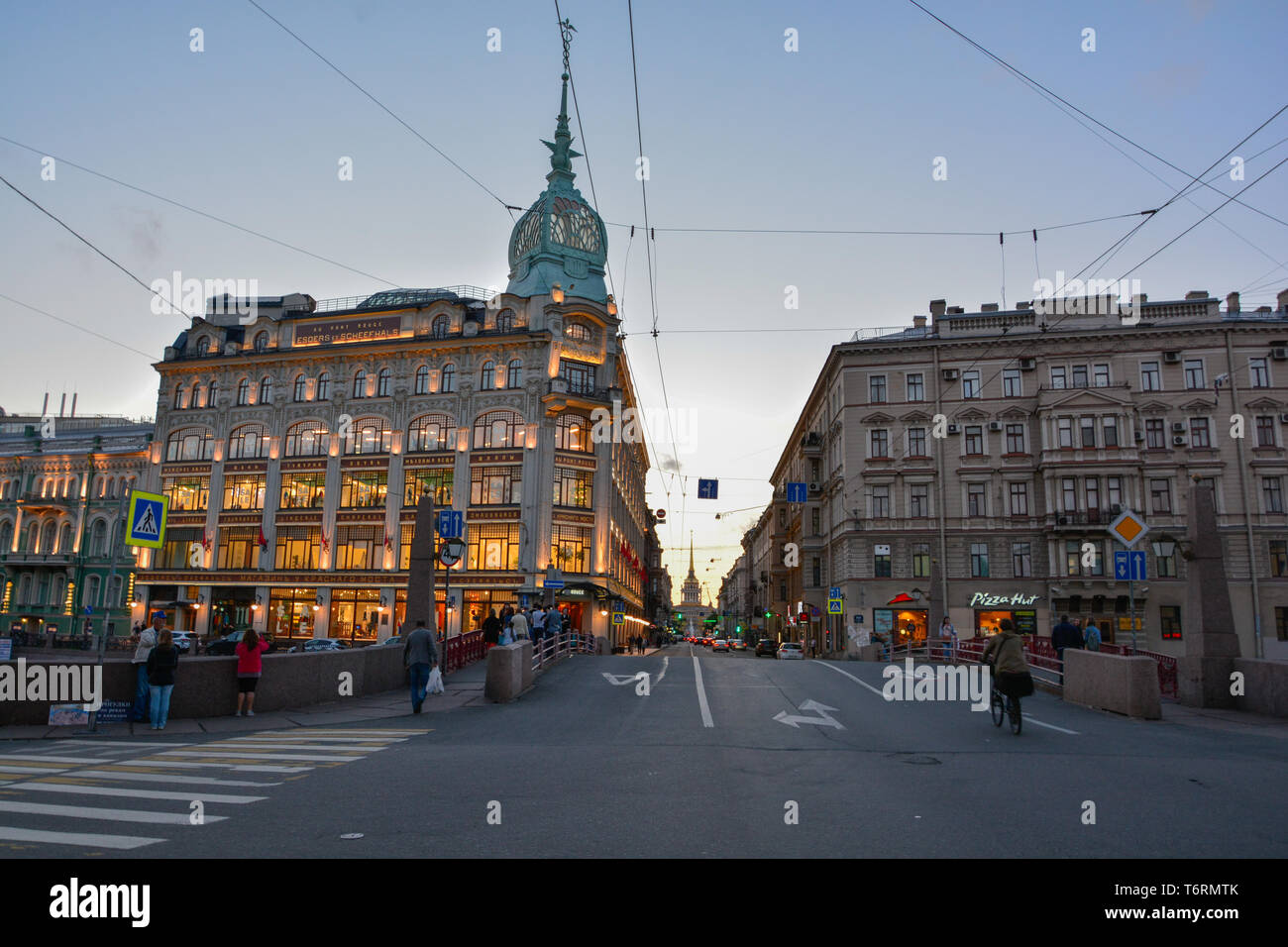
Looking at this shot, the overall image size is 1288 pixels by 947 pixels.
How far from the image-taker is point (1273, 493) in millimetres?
48125

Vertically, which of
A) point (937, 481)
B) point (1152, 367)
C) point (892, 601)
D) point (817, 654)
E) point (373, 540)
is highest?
point (1152, 367)

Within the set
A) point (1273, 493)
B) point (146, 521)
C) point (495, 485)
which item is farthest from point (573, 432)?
point (1273, 493)

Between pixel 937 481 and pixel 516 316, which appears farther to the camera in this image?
pixel 516 316

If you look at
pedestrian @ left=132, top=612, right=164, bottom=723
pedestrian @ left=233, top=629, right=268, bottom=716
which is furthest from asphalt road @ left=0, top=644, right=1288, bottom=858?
pedestrian @ left=233, top=629, right=268, bottom=716

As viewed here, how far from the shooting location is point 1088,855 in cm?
631

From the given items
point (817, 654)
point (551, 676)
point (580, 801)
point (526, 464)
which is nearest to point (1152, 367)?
point (817, 654)

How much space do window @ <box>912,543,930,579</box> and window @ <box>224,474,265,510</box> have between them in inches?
1690

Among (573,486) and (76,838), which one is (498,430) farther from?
(76,838)

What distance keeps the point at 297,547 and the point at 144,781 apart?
49.4 meters

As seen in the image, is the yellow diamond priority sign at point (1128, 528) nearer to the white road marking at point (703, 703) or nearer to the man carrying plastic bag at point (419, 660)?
the white road marking at point (703, 703)

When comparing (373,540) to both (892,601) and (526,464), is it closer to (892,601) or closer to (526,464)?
(526,464)

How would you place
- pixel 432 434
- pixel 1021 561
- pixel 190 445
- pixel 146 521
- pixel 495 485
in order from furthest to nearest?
pixel 190 445 < pixel 432 434 < pixel 495 485 < pixel 1021 561 < pixel 146 521

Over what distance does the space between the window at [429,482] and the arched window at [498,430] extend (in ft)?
9.52
